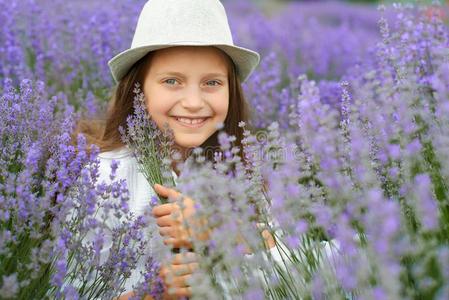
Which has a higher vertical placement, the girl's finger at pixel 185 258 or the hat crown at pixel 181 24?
the hat crown at pixel 181 24

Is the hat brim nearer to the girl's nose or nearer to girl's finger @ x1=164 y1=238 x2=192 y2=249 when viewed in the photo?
the girl's nose

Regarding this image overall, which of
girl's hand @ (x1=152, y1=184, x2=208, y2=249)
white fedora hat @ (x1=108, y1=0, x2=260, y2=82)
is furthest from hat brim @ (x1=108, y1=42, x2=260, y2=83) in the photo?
girl's hand @ (x1=152, y1=184, x2=208, y2=249)

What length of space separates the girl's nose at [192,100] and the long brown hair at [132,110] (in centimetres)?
25

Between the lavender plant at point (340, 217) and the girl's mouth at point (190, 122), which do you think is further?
the girl's mouth at point (190, 122)

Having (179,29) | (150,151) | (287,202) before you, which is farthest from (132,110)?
(287,202)

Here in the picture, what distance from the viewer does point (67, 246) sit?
1.75 metres

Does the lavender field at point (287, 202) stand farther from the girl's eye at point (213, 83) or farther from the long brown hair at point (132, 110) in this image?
the girl's eye at point (213, 83)

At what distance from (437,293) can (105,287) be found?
2.89ft

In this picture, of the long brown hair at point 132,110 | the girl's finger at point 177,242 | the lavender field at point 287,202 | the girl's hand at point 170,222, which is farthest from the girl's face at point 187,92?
the girl's finger at point 177,242

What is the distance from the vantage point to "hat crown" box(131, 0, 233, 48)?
2.36 metres

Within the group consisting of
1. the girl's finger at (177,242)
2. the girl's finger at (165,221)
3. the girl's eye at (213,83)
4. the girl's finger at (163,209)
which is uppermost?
the girl's eye at (213,83)

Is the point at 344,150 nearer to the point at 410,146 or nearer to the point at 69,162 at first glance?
the point at 410,146

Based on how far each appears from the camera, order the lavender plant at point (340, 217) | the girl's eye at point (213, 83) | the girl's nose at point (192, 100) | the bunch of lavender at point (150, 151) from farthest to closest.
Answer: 1. the girl's eye at point (213, 83)
2. the girl's nose at point (192, 100)
3. the bunch of lavender at point (150, 151)
4. the lavender plant at point (340, 217)

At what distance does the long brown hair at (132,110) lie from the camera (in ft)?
8.38
